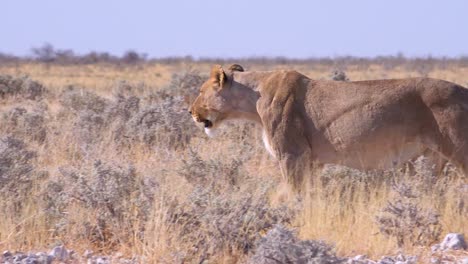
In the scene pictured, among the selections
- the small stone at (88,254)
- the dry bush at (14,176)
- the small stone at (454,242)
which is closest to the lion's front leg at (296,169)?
the small stone at (454,242)

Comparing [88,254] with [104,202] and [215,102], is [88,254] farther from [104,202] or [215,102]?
[215,102]

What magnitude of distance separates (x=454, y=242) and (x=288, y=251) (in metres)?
1.52

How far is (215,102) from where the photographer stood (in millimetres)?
10172

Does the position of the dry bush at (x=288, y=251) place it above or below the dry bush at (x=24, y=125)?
above

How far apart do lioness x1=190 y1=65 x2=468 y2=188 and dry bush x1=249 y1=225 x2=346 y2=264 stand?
2839 mm

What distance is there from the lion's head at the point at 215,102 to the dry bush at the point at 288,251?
3.92 meters

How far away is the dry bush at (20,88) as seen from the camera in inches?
916


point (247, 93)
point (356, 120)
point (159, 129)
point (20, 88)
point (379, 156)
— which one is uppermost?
point (247, 93)

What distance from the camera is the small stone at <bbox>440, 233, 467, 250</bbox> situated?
6961 mm

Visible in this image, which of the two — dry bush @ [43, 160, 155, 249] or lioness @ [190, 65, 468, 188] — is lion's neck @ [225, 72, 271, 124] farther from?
dry bush @ [43, 160, 155, 249]

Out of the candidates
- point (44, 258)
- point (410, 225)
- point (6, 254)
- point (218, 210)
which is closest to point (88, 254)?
point (44, 258)

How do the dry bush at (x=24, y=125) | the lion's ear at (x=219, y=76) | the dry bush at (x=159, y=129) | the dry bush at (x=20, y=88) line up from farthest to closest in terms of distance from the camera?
the dry bush at (x=20, y=88) < the dry bush at (x=24, y=125) < the dry bush at (x=159, y=129) < the lion's ear at (x=219, y=76)

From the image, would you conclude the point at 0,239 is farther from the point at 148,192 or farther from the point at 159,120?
the point at 159,120

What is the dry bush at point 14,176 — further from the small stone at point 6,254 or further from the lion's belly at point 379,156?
the lion's belly at point 379,156
